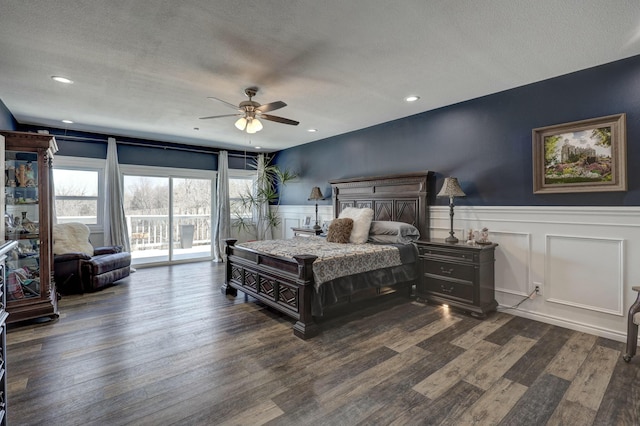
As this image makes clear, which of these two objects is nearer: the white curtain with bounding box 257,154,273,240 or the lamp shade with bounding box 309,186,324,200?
the lamp shade with bounding box 309,186,324,200

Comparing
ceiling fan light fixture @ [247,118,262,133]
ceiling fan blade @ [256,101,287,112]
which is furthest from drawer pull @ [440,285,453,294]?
ceiling fan light fixture @ [247,118,262,133]

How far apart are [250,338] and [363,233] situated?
2.05 metres

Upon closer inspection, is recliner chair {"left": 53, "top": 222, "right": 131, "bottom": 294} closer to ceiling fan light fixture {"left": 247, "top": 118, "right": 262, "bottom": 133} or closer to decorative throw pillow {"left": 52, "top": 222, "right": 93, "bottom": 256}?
decorative throw pillow {"left": 52, "top": 222, "right": 93, "bottom": 256}

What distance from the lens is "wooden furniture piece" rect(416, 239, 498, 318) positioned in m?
3.47

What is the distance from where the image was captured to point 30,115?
15.1 feet

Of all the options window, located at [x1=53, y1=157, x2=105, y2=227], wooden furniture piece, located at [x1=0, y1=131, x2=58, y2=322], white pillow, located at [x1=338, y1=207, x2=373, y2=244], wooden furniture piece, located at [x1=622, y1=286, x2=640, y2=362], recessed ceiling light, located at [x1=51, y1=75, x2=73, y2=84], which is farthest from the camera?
window, located at [x1=53, y1=157, x2=105, y2=227]

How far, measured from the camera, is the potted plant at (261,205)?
24.2 feet

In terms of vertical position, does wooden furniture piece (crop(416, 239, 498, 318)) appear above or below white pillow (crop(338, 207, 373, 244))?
below

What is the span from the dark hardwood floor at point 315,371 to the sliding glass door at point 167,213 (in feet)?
9.77

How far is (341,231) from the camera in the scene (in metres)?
4.33

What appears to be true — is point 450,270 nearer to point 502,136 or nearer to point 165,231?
point 502,136

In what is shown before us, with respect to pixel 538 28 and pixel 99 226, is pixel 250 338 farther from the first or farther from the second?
pixel 99 226

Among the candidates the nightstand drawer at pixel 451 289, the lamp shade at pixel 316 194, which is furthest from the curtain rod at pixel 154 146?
the nightstand drawer at pixel 451 289

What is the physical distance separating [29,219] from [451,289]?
492cm
